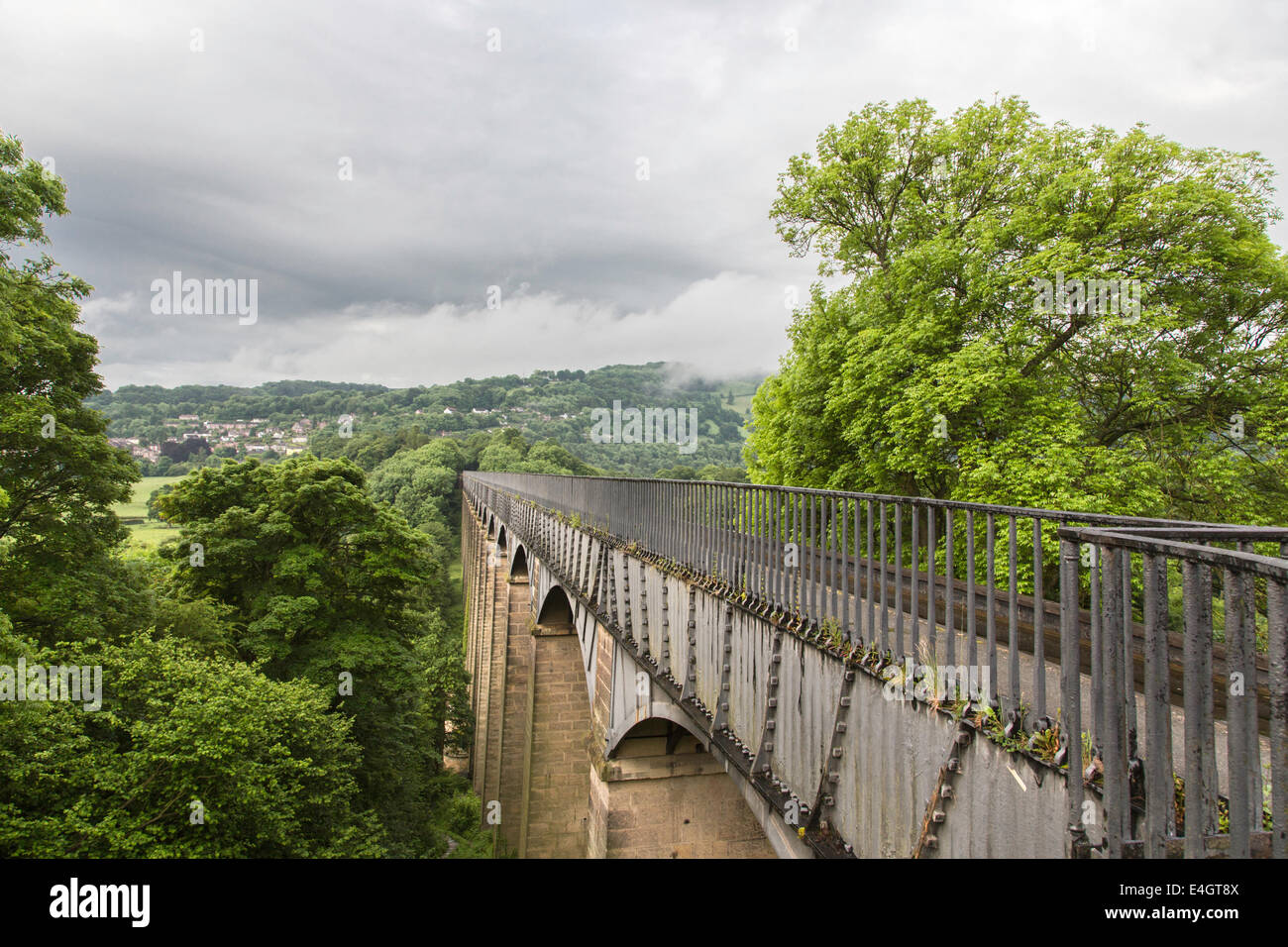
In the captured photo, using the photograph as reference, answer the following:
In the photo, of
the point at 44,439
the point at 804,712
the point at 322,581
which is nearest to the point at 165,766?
the point at 44,439

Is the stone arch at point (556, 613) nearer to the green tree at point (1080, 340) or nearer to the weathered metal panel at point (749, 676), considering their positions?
the green tree at point (1080, 340)

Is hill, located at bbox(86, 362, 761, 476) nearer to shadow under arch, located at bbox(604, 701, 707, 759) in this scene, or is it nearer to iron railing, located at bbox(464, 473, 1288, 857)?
shadow under arch, located at bbox(604, 701, 707, 759)

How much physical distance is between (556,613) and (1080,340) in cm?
1533

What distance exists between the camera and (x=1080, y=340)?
15.8 metres

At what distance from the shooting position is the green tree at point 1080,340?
13625mm

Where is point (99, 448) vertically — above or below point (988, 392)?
below

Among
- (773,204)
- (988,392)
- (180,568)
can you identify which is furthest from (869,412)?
(180,568)

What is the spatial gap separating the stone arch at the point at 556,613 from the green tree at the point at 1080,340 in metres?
8.41

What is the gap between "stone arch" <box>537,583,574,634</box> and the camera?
18.6 metres

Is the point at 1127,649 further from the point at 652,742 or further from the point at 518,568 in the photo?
the point at 518,568

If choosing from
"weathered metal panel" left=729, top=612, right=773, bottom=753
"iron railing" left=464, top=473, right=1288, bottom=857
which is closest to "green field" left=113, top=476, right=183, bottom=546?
"weathered metal panel" left=729, top=612, right=773, bottom=753

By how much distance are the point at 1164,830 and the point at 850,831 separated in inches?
91.7
